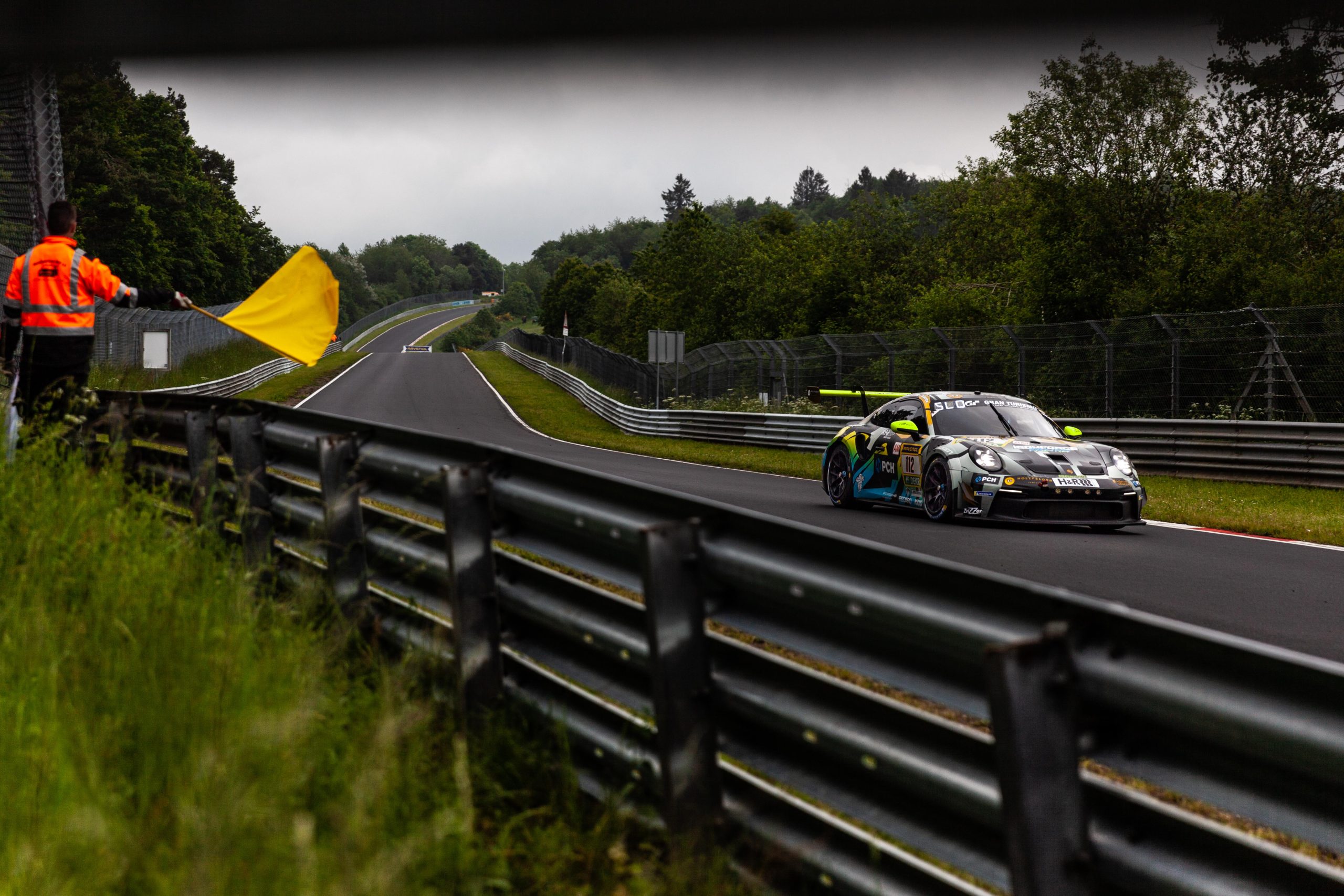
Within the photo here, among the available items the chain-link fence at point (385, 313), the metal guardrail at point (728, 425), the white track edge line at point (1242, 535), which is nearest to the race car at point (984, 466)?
the white track edge line at point (1242, 535)

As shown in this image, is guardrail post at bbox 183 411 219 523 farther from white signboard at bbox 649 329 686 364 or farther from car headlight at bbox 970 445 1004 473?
white signboard at bbox 649 329 686 364

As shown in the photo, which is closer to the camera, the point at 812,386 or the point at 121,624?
the point at 121,624

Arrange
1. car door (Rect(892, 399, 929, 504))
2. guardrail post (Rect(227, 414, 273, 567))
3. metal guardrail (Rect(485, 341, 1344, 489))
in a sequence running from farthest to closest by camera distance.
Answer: metal guardrail (Rect(485, 341, 1344, 489))
car door (Rect(892, 399, 929, 504))
guardrail post (Rect(227, 414, 273, 567))

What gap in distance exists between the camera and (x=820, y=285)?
217ft

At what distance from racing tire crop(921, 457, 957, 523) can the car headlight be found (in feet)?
1.23

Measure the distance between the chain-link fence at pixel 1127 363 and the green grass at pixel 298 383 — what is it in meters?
17.2

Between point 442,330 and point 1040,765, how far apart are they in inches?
6068

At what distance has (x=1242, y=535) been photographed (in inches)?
508

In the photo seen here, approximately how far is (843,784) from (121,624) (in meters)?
2.45

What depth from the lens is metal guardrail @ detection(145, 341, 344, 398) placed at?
38.4 m

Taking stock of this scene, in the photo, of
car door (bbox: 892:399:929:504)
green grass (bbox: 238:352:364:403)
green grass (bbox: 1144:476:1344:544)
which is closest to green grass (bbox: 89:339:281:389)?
green grass (bbox: 238:352:364:403)

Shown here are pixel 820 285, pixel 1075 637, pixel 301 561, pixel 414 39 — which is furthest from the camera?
pixel 820 285

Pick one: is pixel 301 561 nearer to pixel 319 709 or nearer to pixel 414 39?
pixel 319 709

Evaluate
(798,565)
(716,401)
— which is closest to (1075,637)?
(798,565)
